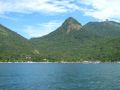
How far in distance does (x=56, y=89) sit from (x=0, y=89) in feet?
62.7

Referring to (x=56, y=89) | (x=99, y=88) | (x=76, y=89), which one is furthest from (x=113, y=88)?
(x=56, y=89)

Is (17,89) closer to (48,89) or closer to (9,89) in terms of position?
(9,89)

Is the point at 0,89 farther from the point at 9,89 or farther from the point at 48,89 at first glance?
the point at 48,89

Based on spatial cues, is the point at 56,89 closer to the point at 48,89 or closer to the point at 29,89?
the point at 48,89

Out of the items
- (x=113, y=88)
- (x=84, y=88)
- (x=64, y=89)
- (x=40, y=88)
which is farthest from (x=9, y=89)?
(x=113, y=88)

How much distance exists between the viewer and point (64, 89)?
105812 millimetres

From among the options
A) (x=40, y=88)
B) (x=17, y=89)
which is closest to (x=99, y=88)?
(x=40, y=88)

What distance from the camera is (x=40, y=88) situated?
10881cm

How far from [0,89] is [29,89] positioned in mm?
10317

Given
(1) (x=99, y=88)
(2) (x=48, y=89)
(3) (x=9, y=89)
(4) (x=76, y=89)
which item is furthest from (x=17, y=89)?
(1) (x=99, y=88)

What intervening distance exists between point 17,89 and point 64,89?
16.2 m

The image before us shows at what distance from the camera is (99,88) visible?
351ft

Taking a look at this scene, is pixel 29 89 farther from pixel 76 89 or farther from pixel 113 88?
pixel 113 88

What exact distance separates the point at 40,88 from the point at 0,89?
13687 millimetres
